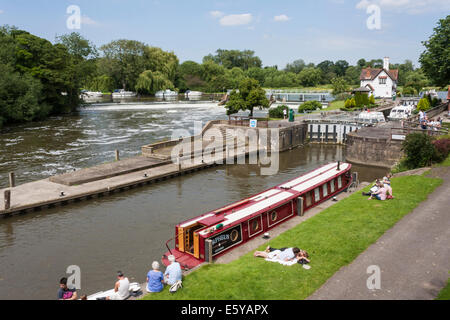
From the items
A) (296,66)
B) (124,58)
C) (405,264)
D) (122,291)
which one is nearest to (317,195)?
(405,264)

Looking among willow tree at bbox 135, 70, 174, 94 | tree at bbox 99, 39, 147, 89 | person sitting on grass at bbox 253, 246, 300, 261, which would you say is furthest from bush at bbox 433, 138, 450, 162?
tree at bbox 99, 39, 147, 89

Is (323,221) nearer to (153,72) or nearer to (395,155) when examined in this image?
(395,155)

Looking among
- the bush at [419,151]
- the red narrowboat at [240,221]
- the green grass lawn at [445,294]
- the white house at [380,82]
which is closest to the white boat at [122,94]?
the white house at [380,82]

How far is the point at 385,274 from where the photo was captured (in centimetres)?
1275

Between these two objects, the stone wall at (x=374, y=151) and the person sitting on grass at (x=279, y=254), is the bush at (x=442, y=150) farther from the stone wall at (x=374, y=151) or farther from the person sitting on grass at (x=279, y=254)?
the person sitting on grass at (x=279, y=254)

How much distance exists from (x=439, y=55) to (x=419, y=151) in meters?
24.3

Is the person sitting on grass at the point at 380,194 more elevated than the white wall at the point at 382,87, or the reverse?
the white wall at the point at 382,87

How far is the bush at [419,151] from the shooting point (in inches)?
1109

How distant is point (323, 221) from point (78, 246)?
1304 centimetres

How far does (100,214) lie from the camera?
24.3 m

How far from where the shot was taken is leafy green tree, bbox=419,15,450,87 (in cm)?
4459

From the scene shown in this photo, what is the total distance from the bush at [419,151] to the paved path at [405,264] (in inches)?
447

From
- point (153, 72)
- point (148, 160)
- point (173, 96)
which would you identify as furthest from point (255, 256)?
point (173, 96)

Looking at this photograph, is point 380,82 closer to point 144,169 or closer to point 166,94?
point 166,94
